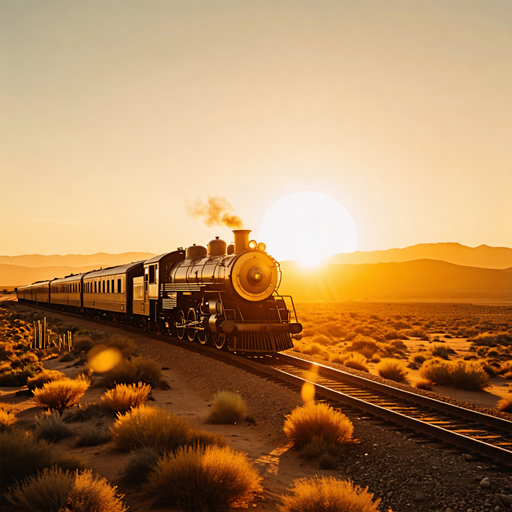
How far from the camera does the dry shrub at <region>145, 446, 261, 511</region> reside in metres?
5.42

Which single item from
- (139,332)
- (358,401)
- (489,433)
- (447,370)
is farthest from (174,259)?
(489,433)

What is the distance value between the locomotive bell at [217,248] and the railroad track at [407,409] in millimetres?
5498

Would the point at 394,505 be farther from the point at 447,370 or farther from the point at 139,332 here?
the point at 139,332

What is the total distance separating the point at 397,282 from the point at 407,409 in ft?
505

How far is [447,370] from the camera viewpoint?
1477 centimetres

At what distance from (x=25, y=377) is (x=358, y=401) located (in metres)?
9.96

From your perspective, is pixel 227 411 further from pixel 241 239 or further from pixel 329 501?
pixel 241 239

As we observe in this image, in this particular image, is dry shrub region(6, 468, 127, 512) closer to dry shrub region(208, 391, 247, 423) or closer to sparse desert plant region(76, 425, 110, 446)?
sparse desert plant region(76, 425, 110, 446)

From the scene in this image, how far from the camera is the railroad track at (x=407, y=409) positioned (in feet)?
23.7

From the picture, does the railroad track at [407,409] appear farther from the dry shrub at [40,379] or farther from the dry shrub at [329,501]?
the dry shrub at [40,379]

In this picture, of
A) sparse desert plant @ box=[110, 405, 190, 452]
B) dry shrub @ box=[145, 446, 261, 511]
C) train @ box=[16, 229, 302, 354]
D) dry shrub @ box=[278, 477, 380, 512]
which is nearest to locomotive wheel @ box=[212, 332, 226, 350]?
train @ box=[16, 229, 302, 354]

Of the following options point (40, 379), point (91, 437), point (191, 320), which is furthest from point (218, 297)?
point (91, 437)

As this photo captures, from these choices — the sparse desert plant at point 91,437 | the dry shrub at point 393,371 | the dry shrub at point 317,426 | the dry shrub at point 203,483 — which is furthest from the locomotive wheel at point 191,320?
the dry shrub at point 203,483

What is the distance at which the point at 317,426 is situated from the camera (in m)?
8.07
